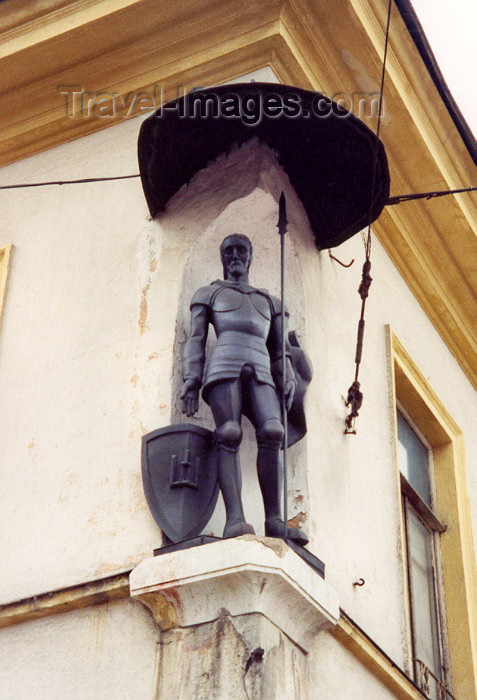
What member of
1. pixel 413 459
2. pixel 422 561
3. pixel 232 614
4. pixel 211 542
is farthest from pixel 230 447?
pixel 413 459

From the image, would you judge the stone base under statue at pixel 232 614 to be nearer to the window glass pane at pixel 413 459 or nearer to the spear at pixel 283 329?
the spear at pixel 283 329

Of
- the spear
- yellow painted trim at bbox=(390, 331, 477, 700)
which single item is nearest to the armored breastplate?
the spear

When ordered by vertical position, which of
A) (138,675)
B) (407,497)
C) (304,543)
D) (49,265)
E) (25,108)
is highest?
(25,108)

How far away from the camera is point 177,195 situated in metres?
7.52

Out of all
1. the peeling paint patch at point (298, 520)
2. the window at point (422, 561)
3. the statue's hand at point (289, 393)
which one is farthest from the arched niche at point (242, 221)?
the window at point (422, 561)

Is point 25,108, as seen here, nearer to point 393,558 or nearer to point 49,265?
point 49,265

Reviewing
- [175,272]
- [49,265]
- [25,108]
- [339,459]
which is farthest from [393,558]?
[25,108]

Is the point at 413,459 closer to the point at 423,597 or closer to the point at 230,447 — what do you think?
the point at 423,597

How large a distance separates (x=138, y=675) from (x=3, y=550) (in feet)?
3.93

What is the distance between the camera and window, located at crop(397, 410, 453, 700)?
811cm

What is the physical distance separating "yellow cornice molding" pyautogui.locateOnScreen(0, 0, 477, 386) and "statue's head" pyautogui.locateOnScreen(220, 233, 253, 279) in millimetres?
1536

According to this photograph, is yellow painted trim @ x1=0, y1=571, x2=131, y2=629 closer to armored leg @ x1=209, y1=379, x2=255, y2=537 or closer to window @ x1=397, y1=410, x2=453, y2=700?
armored leg @ x1=209, y1=379, x2=255, y2=537

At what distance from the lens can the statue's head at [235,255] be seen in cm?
683

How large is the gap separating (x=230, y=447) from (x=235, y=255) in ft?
3.70
